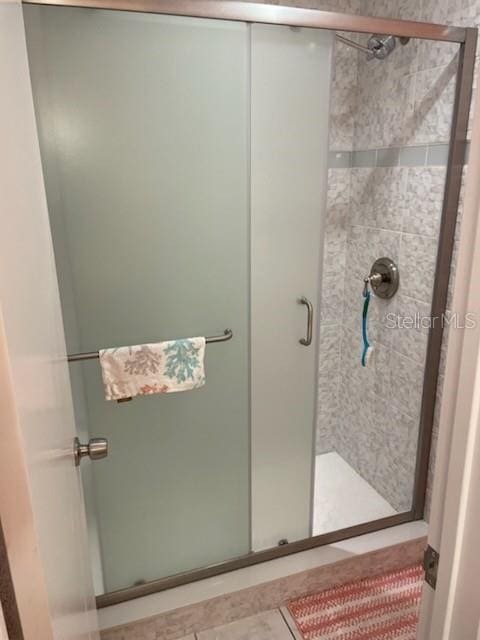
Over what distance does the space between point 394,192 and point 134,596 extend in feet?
6.11

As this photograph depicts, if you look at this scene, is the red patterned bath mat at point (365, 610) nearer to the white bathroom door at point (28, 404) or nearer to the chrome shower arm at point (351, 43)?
the white bathroom door at point (28, 404)

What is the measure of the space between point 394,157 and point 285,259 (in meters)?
0.80

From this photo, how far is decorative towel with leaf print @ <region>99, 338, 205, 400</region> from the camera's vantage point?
1363 mm

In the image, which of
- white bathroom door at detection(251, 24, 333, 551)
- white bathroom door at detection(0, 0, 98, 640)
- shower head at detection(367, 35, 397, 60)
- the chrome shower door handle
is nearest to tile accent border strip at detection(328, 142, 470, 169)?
shower head at detection(367, 35, 397, 60)

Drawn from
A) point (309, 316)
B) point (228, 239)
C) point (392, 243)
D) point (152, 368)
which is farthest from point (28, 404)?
point (392, 243)

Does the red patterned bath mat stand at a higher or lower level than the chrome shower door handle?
lower

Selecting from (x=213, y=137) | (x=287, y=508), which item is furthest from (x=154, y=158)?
(x=287, y=508)

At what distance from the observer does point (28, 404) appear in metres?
0.45

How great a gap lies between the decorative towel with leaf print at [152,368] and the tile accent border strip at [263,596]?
2.53ft

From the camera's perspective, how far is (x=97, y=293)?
136cm

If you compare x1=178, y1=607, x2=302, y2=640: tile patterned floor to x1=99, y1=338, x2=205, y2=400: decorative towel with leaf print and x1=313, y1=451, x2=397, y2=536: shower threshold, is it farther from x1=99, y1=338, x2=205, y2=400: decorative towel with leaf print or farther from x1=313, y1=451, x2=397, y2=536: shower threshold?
x1=99, y1=338, x2=205, y2=400: decorative towel with leaf print

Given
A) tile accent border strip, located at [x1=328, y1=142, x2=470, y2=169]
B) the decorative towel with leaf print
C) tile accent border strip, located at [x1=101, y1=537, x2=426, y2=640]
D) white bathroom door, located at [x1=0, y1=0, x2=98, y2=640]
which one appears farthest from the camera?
tile accent border strip, located at [x1=328, y1=142, x2=470, y2=169]

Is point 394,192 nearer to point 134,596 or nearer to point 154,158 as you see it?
point 154,158

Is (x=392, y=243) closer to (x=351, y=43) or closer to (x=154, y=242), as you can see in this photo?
(x=351, y=43)
